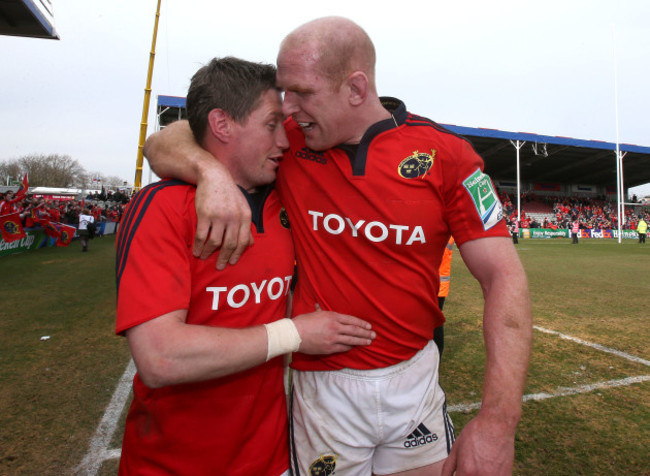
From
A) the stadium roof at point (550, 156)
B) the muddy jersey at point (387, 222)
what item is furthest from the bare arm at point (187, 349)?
the stadium roof at point (550, 156)

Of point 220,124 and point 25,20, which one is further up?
point 25,20

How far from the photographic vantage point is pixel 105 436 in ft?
10.5

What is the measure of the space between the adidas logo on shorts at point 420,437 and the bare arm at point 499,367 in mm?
312

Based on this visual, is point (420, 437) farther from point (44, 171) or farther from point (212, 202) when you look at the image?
point (44, 171)

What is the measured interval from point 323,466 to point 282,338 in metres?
0.58

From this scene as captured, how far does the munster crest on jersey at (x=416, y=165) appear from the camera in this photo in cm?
151

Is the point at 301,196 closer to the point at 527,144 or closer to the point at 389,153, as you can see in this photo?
the point at 389,153

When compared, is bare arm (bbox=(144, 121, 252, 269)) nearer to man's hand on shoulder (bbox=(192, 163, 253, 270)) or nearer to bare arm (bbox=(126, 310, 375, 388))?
man's hand on shoulder (bbox=(192, 163, 253, 270))

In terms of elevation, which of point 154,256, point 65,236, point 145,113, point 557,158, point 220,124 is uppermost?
point 557,158

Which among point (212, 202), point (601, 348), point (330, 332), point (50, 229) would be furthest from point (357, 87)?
point (50, 229)

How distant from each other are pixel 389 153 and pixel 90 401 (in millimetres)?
3674

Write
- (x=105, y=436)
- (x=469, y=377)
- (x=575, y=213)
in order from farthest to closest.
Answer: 1. (x=575, y=213)
2. (x=469, y=377)
3. (x=105, y=436)

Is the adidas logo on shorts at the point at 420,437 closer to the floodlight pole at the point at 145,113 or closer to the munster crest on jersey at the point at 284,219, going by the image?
the munster crest on jersey at the point at 284,219

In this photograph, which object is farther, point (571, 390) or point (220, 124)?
point (571, 390)
